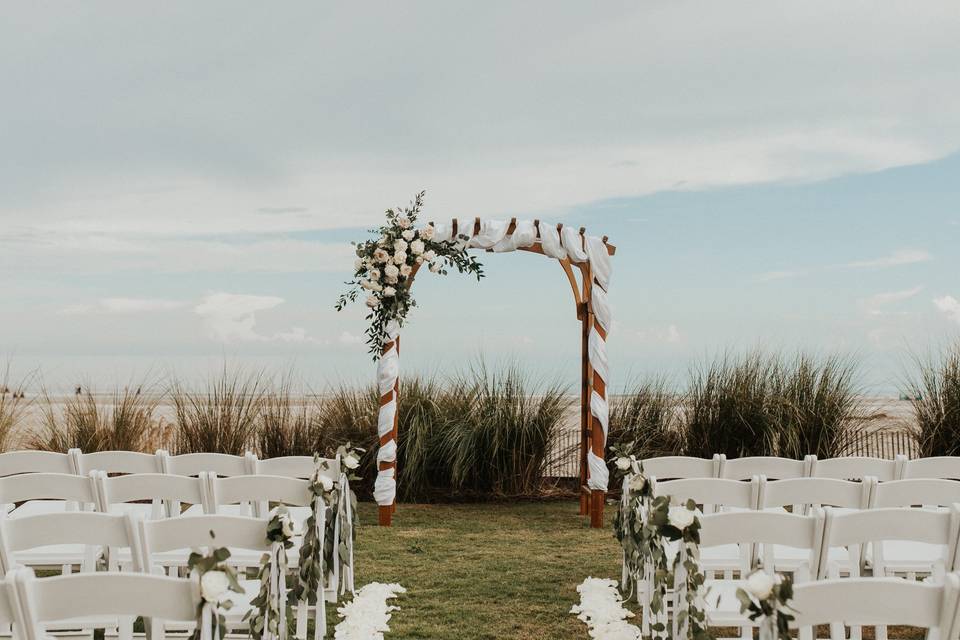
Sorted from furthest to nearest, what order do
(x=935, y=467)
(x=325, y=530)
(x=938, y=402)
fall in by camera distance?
(x=938, y=402), (x=935, y=467), (x=325, y=530)

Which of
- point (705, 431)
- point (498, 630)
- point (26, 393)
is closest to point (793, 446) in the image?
point (705, 431)

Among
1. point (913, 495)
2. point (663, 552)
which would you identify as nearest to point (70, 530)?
point (663, 552)

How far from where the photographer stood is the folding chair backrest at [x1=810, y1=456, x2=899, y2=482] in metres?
4.97

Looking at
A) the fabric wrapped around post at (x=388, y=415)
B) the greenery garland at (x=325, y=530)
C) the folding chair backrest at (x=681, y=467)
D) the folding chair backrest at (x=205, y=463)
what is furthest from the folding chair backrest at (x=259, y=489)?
the fabric wrapped around post at (x=388, y=415)

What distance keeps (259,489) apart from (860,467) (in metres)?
3.55

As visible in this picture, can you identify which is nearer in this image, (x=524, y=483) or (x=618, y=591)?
(x=618, y=591)

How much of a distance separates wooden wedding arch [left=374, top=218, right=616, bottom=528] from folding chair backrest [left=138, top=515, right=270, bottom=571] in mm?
4714

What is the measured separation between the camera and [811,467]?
5102 millimetres

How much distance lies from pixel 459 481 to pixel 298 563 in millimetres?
4527

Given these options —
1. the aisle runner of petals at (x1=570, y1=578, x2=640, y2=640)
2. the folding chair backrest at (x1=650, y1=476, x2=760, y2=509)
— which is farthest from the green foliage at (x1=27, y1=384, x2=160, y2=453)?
the folding chair backrest at (x1=650, y1=476, x2=760, y2=509)

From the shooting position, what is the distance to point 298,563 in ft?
13.6

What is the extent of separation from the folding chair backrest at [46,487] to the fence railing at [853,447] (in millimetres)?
5514

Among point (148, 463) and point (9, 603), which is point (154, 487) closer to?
point (148, 463)

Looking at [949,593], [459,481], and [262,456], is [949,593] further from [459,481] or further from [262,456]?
[262,456]
